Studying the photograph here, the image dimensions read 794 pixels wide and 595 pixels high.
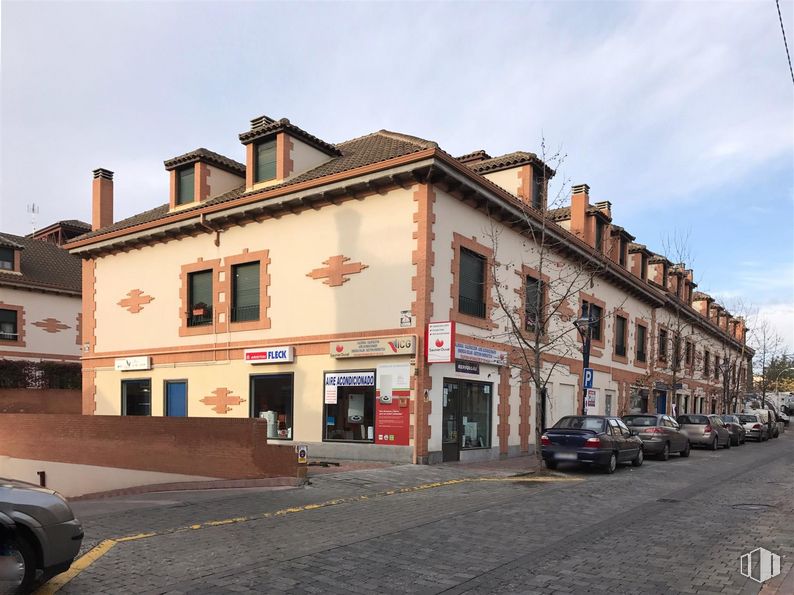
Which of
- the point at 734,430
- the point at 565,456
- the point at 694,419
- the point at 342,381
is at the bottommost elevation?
the point at 734,430

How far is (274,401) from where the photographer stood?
19391mm

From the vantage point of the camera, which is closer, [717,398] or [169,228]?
[169,228]

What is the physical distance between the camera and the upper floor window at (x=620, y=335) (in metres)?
30.1

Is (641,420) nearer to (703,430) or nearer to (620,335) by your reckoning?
(703,430)

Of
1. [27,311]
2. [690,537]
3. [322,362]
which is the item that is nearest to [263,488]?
[322,362]

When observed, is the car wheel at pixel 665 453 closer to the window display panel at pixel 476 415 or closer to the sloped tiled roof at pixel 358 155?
the window display panel at pixel 476 415

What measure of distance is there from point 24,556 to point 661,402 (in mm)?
37481

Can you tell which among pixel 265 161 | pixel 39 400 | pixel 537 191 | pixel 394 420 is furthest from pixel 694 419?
pixel 39 400

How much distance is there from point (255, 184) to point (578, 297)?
12837mm

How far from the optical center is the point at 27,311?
3212 cm

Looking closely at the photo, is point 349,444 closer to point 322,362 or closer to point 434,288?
point 322,362

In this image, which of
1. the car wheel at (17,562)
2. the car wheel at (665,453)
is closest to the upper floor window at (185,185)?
the car wheel at (665,453)

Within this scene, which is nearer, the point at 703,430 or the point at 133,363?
the point at 133,363

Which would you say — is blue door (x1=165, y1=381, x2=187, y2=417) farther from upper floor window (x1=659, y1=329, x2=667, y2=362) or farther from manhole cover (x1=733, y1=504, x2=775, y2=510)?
upper floor window (x1=659, y1=329, x2=667, y2=362)
